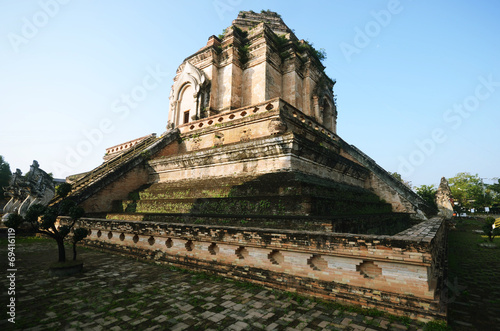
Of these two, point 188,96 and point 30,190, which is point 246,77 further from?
point 30,190

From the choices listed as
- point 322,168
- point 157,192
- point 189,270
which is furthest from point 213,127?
point 189,270

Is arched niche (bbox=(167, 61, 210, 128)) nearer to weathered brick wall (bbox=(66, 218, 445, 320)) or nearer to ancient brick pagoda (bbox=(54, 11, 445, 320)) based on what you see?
ancient brick pagoda (bbox=(54, 11, 445, 320))

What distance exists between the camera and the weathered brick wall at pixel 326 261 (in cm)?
315

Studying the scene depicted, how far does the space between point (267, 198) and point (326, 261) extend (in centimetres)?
259

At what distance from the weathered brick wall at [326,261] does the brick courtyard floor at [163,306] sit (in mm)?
208

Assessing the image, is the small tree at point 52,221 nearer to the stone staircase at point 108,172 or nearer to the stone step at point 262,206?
the stone step at point 262,206

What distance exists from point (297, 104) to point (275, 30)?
690 centimetres

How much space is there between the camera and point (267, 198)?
20.4 ft

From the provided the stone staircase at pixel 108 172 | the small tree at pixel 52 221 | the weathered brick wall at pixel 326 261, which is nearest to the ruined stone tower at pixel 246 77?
the stone staircase at pixel 108 172

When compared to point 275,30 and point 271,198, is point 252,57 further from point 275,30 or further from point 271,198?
point 271,198

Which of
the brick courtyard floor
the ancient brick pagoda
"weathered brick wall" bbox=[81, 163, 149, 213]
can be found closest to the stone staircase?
the ancient brick pagoda

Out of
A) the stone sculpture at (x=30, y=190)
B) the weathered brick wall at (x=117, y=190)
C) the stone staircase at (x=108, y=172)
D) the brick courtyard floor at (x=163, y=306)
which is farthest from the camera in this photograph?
the weathered brick wall at (x=117, y=190)

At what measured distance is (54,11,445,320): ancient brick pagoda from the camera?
3.54 m

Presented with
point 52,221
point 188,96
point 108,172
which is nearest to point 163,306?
point 52,221
